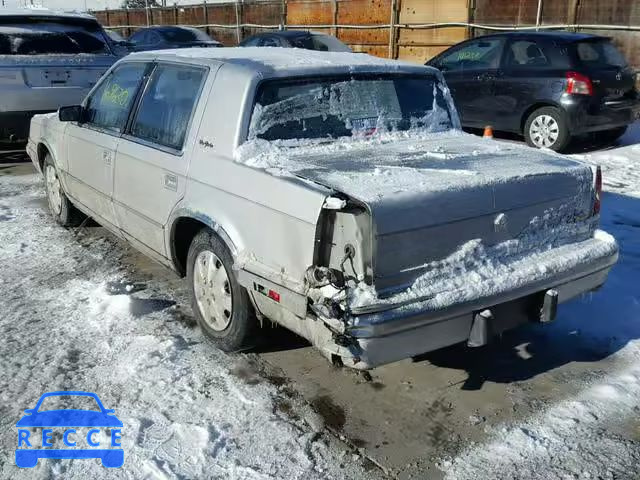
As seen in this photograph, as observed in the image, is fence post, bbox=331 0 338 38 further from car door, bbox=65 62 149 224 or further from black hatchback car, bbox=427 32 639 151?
car door, bbox=65 62 149 224

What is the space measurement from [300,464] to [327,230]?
1.03 meters

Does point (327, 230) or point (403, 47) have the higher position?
point (403, 47)

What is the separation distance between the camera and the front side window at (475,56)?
1012 cm

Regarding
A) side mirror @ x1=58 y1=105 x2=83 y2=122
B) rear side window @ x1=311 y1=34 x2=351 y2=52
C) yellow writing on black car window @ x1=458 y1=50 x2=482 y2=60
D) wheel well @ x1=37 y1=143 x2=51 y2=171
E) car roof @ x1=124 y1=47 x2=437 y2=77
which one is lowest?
wheel well @ x1=37 y1=143 x2=51 y2=171

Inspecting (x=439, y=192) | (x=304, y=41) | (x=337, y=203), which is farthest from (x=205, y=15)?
(x=337, y=203)

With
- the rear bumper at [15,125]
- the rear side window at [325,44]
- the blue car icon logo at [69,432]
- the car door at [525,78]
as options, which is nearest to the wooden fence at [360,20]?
the rear side window at [325,44]

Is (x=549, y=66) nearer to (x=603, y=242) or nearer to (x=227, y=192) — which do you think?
(x=603, y=242)

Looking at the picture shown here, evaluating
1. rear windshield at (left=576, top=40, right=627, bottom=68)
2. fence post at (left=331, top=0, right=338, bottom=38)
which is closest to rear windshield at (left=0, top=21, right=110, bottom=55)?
rear windshield at (left=576, top=40, right=627, bottom=68)

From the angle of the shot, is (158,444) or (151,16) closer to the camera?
(158,444)

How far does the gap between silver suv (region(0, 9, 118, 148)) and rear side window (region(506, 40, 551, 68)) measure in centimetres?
579

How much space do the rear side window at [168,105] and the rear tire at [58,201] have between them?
1.80 m

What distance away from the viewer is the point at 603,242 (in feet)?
12.1

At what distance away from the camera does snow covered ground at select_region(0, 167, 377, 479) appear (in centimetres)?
283

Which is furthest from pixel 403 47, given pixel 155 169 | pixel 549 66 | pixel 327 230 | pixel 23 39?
pixel 327 230
